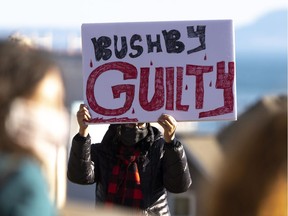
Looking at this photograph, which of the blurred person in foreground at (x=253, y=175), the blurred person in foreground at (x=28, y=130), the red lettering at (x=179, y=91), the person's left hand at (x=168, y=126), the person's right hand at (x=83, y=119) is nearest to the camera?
the blurred person in foreground at (x=253, y=175)

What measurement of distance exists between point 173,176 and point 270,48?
175 meters

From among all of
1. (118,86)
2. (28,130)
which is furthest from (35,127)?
(118,86)

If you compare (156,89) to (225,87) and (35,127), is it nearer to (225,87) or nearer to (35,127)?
(225,87)

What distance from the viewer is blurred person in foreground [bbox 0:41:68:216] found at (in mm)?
2512

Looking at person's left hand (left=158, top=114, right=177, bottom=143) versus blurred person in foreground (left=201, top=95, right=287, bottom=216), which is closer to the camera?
blurred person in foreground (left=201, top=95, right=287, bottom=216)

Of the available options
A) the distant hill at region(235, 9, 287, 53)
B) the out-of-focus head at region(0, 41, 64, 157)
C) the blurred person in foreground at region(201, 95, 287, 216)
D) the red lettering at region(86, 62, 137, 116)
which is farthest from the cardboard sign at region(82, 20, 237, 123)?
the distant hill at region(235, 9, 287, 53)

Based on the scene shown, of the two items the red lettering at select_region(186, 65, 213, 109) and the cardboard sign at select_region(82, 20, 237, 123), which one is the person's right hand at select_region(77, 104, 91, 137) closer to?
the cardboard sign at select_region(82, 20, 237, 123)

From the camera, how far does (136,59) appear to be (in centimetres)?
500

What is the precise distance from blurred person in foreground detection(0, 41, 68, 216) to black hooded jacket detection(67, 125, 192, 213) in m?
2.10

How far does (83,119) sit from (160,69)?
0.44m

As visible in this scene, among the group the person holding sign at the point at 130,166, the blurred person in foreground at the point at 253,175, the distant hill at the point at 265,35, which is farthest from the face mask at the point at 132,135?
the distant hill at the point at 265,35

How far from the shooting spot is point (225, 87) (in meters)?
4.93

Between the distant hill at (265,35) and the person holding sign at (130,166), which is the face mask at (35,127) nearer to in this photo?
the person holding sign at (130,166)

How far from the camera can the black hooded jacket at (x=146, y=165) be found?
468cm
